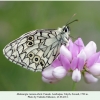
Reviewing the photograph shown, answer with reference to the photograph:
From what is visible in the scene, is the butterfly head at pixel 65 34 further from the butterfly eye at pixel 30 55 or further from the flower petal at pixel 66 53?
the butterfly eye at pixel 30 55

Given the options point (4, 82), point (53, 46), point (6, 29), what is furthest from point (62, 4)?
point (53, 46)

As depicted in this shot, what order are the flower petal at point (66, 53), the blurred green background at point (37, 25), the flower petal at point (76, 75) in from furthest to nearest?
the blurred green background at point (37, 25) → the flower petal at point (66, 53) → the flower petal at point (76, 75)

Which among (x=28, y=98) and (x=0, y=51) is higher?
(x=0, y=51)

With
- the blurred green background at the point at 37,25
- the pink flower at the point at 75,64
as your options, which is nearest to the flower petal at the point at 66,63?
the pink flower at the point at 75,64

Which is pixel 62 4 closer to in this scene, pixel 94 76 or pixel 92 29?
pixel 92 29

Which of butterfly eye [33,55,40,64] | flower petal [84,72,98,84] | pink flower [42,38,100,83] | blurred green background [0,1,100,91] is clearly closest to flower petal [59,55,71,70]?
pink flower [42,38,100,83]

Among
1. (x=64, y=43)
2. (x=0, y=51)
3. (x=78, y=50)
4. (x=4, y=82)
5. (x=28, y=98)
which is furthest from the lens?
(x=0, y=51)

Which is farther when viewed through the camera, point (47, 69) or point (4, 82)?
point (4, 82)
